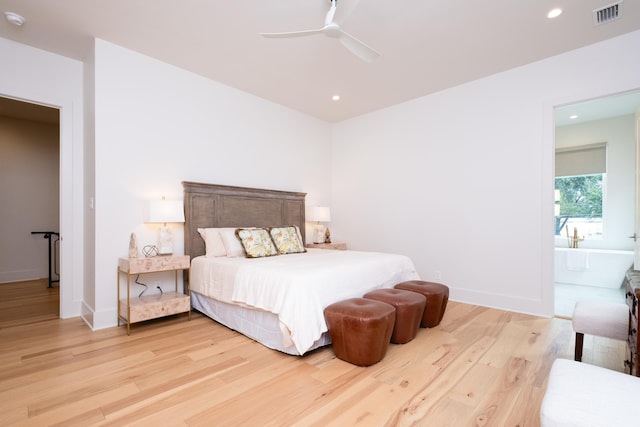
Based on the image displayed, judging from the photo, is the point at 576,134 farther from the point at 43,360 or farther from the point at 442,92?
the point at 43,360

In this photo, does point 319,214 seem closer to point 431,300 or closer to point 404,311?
point 431,300

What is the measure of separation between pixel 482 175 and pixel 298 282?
9.87 feet

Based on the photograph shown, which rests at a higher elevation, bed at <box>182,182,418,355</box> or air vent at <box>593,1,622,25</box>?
air vent at <box>593,1,622,25</box>

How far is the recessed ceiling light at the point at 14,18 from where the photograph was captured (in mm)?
2717

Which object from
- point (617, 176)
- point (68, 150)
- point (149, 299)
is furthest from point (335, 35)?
point (617, 176)

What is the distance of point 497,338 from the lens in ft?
9.47

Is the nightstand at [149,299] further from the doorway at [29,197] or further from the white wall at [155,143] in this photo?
the doorway at [29,197]

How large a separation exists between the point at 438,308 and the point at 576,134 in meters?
5.20

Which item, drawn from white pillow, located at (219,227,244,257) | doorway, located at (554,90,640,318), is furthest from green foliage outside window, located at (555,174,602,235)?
white pillow, located at (219,227,244,257)

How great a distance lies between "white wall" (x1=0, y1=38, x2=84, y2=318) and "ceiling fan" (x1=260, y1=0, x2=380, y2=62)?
269 centimetres

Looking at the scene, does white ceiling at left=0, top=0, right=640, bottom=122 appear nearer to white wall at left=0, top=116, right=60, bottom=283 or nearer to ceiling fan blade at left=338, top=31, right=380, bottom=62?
ceiling fan blade at left=338, top=31, right=380, bottom=62

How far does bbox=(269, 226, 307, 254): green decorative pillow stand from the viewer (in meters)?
3.92

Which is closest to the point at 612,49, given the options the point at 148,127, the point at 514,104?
the point at 514,104

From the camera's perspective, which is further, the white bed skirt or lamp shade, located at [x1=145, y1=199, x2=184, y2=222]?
lamp shade, located at [x1=145, y1=199, x2=184, y2=222]
